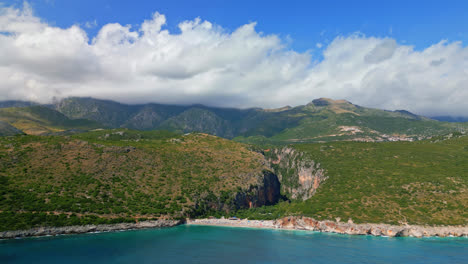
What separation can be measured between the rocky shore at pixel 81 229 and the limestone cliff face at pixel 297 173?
2566 inches

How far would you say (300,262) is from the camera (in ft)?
194

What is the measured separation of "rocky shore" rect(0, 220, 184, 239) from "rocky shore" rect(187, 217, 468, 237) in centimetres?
1064

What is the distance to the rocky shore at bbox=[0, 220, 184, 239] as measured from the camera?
6822 cm

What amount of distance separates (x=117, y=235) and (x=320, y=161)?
91619mm

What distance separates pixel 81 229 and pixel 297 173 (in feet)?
336

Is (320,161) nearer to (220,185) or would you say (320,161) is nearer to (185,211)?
(220,185)

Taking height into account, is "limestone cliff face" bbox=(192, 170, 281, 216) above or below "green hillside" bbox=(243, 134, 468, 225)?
below

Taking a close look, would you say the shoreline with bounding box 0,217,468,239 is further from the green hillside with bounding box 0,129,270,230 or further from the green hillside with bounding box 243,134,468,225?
the green hillside with bounding box 0,129,270,230

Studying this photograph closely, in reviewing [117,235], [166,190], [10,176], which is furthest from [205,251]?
[10,176]

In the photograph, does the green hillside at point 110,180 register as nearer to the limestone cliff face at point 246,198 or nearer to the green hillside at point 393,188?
the limestone cliff face at point 246,198

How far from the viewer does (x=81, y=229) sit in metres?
76.2

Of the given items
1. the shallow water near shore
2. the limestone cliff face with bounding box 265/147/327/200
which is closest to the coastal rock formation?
the shallow water near shore

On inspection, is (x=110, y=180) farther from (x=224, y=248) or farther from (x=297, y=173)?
(x=297, y=173)

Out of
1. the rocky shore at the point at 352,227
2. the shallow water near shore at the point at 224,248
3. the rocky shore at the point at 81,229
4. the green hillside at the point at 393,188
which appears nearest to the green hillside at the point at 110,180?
the rocky shore at the point at 81,229
